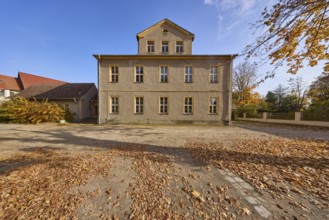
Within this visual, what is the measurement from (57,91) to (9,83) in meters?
19.9

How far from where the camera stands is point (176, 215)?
225cm

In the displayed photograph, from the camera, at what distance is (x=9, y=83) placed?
Answer: 95.5 ft

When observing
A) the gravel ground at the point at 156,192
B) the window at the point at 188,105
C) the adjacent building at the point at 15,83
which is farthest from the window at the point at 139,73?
the adjacent building at the point at 15,83

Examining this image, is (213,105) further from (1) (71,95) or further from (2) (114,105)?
(1) (71,95)

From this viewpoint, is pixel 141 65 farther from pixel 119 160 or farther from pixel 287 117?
pixel 287 117

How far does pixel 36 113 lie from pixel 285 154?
20.4 meters

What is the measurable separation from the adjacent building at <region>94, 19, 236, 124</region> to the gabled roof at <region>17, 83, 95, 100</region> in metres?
6.78

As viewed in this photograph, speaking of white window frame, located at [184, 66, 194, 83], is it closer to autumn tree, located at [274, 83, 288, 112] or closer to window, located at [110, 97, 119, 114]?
window, located at [110, 97, 119, 114]

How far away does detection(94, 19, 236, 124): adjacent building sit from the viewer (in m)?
15.1

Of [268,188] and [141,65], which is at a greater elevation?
[141,65]

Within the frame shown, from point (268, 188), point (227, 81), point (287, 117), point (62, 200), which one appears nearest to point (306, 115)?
point (287, 117)

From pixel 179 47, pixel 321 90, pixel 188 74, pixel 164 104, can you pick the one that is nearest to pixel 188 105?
pixel 164 104

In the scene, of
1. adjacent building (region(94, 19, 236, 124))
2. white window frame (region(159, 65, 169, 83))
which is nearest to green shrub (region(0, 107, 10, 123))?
adjacent building (region(94, 19, 236, 124))

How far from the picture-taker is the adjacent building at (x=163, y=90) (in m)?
15.1
